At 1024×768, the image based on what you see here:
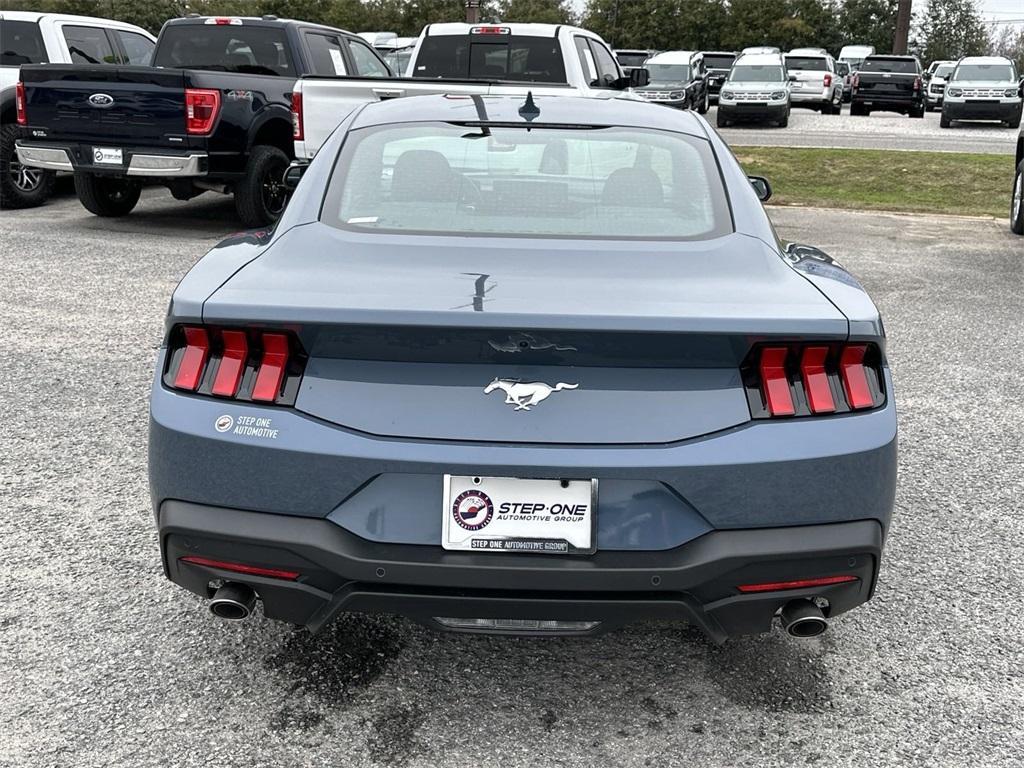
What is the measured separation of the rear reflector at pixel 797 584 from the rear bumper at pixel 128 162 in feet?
27.1

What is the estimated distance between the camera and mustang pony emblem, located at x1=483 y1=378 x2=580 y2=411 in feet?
7.93

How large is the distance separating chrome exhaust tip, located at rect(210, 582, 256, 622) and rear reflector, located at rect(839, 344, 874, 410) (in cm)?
154

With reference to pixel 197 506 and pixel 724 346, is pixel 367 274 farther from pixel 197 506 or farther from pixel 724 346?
pixel 724 346

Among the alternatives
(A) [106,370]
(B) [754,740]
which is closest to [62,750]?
(B) [754,740]

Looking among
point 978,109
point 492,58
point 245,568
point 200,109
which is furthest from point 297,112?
point 978,109

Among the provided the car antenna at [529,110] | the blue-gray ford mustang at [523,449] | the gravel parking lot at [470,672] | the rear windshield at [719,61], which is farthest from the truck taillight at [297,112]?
the rear windshield at [719,61]

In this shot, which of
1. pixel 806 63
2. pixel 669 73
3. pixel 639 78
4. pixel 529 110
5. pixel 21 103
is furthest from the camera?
pixel 806 63

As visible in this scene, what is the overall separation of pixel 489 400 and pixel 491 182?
1.14 m

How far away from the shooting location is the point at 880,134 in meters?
22.8

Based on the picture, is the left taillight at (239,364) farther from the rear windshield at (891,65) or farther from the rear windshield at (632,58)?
the rear windshield at (632,58)

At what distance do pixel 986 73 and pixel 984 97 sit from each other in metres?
1.17

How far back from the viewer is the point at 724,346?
2432 millimetres

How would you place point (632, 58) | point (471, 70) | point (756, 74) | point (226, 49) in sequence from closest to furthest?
point (226, 49), point (471, 70), point (756, 74), point (632, 58)

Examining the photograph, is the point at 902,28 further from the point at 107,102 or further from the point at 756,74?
the point at 107,102
